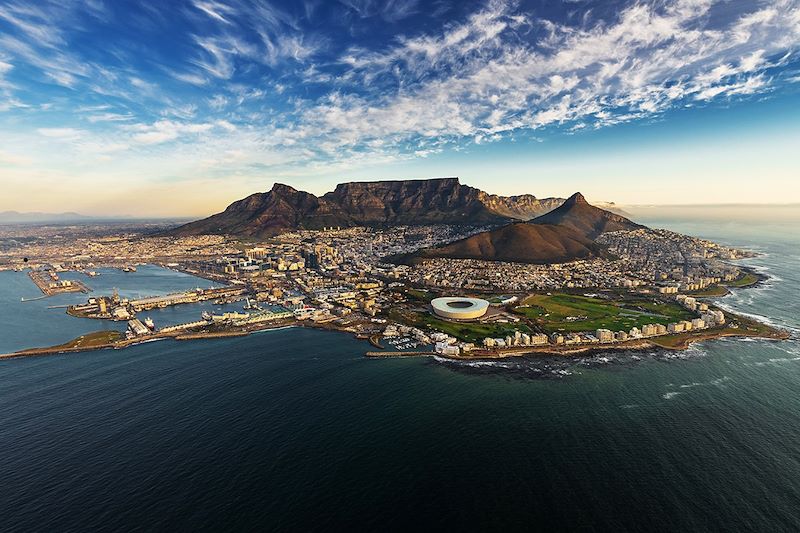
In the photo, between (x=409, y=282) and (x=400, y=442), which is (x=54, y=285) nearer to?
(x=409, y=282)

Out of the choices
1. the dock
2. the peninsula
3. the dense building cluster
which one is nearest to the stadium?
the peninsula

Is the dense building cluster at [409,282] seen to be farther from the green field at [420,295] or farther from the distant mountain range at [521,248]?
the distant mountain range at [521,248]

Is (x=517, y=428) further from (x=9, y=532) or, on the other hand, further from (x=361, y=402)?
(x=9, y=532)

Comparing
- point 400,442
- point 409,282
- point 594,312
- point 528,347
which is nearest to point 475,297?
point 409,282

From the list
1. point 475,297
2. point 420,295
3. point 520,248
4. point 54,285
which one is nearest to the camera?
point 475,297

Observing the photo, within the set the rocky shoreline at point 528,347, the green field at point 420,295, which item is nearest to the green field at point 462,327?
the rocky shoreline at point 528,347

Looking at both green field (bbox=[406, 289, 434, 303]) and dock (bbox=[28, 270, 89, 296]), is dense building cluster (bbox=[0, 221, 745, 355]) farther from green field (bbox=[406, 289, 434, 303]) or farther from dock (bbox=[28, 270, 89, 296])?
dock (bbox=[28, 270, 89, 296])

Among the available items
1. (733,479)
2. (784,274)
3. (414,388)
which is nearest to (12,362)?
(414,388)
